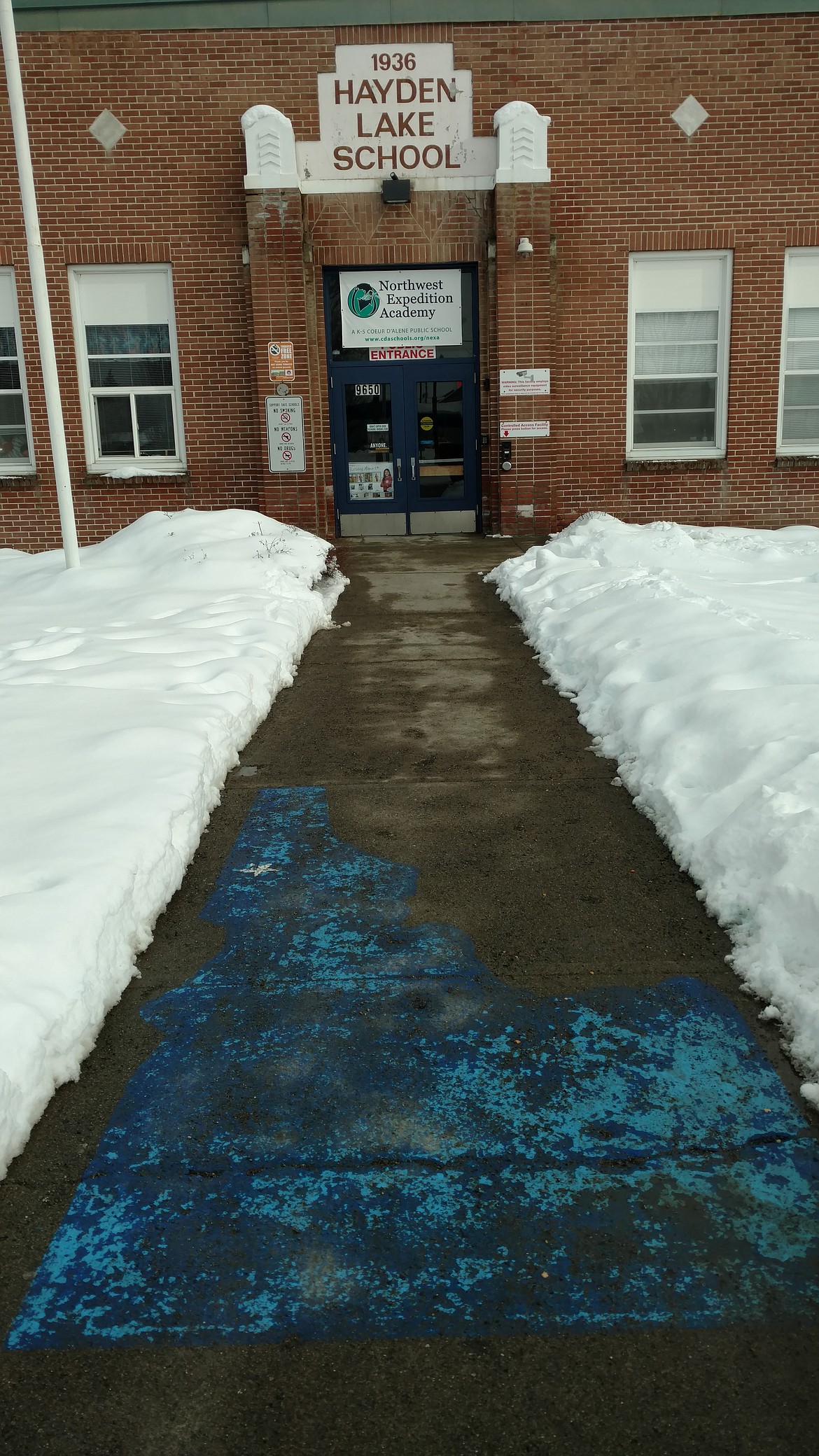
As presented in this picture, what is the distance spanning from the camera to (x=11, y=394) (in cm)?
1459

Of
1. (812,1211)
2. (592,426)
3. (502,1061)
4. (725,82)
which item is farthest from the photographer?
(592,426)

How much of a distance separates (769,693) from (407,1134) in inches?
133

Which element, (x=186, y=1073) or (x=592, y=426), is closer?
(x=186, y=1073)

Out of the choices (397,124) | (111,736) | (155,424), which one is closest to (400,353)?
(397,124)

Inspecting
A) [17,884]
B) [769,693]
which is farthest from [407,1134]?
[769,693]

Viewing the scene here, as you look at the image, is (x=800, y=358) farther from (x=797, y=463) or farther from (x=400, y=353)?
(x=400, y=353)

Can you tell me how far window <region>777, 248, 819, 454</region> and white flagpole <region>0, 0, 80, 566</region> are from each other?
9.19 metres

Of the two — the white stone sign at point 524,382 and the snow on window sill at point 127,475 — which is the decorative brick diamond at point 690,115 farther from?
the snow on window sill at point 127,475

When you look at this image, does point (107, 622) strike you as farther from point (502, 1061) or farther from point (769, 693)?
point (502, 1061)

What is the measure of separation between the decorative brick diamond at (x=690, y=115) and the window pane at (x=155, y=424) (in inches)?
284

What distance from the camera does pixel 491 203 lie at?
13.9 metres

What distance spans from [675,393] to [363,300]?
4.24 m

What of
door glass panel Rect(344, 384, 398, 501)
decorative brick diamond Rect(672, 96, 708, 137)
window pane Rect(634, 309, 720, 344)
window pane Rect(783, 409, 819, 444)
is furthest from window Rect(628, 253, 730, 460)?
door glass panel Rect(344, 384, 398, 501)

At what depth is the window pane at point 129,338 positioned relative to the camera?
566 inches
